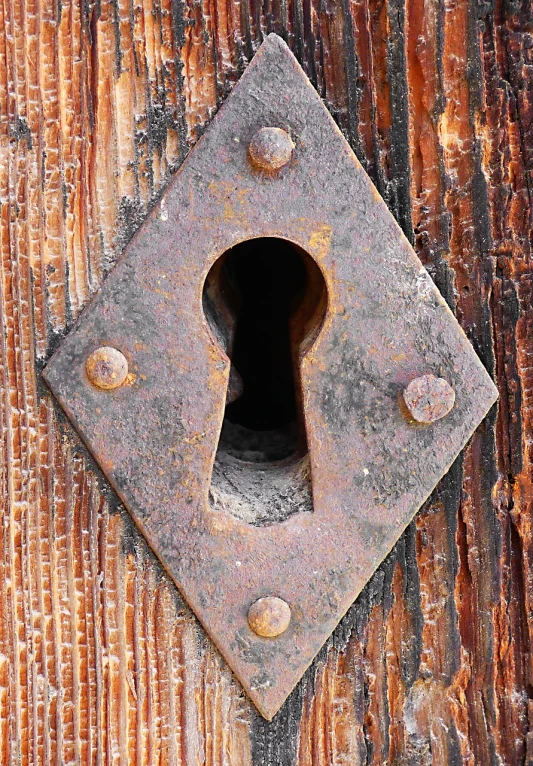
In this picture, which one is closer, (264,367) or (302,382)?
(302,382)

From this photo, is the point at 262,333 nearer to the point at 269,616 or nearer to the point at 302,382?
the point at 302,382

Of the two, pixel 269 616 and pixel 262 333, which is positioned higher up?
Result: pixel 262 333

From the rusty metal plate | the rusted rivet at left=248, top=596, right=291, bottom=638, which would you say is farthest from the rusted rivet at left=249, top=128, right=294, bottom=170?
the rusted rivet at left=248, top=596, right=291, bottom=638

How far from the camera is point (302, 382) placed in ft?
1.90

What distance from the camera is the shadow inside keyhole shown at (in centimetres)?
62

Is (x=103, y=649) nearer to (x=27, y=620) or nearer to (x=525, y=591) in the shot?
(x=27, y=620)

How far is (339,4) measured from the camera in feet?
1.89

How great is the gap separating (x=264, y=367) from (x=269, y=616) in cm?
30

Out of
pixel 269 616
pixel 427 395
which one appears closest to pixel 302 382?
pixel 427 395

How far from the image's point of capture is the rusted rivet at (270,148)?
1.81 ft

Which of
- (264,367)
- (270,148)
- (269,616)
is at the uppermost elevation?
(270,148)

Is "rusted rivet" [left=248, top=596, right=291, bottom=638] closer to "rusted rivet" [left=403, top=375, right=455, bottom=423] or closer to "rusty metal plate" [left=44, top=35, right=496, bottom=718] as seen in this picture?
"rusty metal plate" [left=44, top=35, right=496, bottom=718]

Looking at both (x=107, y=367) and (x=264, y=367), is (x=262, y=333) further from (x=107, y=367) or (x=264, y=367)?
(x=107, y=367)

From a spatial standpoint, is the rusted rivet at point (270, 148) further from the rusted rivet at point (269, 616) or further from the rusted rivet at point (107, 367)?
the rusted rivet at point (269, 616)
